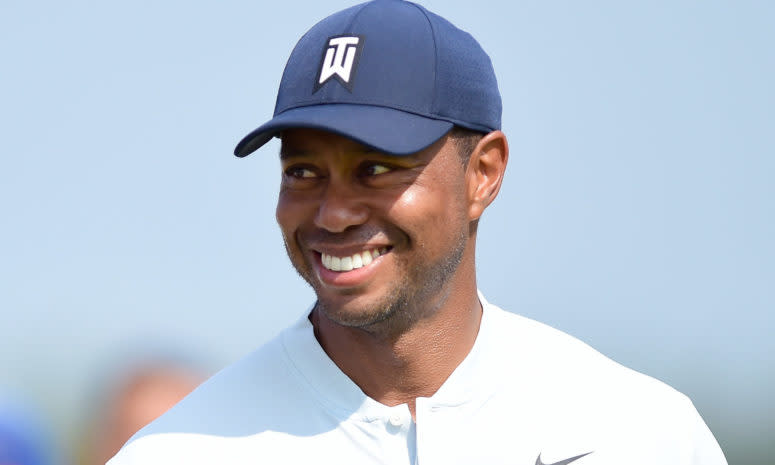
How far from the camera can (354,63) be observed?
343 cm

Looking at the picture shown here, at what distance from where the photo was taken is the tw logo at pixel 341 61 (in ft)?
11.2

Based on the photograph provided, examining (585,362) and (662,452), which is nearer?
(662,452)

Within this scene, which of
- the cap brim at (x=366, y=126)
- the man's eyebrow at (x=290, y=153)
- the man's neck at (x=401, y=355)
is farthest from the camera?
the man's neck at (x=401, y=355)

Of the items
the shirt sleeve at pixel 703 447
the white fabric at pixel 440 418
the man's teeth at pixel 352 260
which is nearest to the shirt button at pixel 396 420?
the white fabric at pixel 440 418

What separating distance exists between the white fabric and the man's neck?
0.05 metres

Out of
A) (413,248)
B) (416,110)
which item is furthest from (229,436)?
(416,110)

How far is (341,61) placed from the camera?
11.3 ft

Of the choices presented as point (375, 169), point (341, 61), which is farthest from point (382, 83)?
point (375, 169)

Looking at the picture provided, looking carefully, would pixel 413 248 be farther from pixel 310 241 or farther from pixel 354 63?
pixel 354 63

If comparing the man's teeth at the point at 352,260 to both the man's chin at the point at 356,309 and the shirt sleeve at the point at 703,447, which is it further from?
the shirt sleeve at the point at 703,447

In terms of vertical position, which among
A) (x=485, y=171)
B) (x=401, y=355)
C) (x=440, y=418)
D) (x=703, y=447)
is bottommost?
(x=703, y=447)

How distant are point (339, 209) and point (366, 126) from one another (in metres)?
0.22

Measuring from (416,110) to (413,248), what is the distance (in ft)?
1.20

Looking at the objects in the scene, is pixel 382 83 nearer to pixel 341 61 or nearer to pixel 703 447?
pixel 341 61
